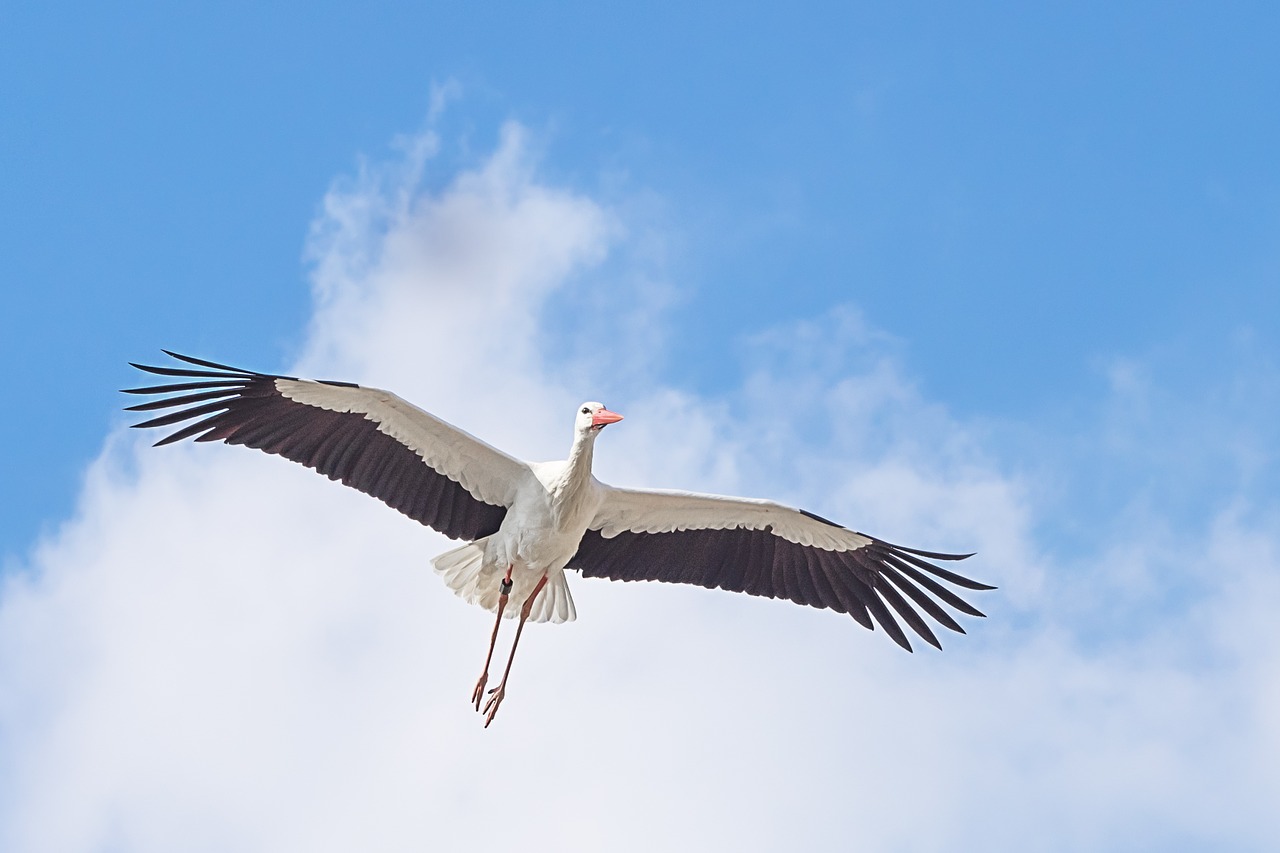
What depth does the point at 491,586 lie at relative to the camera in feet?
43.7

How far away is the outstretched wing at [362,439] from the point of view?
12.6 metres

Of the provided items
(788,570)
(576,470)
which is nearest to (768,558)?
(788,570)

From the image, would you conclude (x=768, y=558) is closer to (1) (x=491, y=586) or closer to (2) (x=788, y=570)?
(2) (x=788, y=570)

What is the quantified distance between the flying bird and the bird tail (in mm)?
11

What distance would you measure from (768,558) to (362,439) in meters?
3.36

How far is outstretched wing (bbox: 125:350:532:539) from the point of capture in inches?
495

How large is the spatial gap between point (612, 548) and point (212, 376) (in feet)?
10.8

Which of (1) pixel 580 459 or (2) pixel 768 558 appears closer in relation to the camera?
(1) pixel 580 459

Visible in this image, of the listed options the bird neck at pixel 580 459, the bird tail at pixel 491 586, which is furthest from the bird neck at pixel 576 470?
the bird tail at pixel 491 586

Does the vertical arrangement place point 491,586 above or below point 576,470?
below

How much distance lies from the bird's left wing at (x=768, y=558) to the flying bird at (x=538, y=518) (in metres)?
0.01

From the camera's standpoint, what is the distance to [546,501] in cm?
1266

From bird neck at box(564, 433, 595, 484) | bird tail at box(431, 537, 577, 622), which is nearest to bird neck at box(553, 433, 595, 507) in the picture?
bird neck at box(564, 433, 595, 484)

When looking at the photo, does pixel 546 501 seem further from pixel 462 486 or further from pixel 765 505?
pixel 765 505
